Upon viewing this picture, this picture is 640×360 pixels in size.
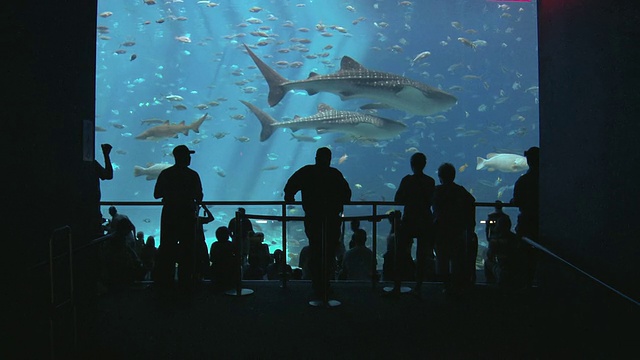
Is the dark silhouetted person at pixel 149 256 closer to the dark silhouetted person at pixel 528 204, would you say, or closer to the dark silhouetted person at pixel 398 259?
the dark silhouetted person at pixel 398 259

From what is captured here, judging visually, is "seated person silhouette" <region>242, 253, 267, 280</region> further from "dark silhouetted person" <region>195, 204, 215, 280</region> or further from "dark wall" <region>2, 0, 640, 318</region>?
"dark wall" <region>2, 0, 640, 318</region>

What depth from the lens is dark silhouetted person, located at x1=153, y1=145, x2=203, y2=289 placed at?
187 inches

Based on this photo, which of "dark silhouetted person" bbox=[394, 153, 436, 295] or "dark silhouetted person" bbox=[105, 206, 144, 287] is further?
"dark silhouetted person" bbox=[105, 206, 144, 287]

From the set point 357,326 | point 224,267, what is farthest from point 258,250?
point 357,326

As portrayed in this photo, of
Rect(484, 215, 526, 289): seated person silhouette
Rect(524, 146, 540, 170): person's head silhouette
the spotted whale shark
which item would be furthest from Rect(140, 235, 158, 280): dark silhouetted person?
the spotted whale shark

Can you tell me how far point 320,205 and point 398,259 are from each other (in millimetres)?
1041

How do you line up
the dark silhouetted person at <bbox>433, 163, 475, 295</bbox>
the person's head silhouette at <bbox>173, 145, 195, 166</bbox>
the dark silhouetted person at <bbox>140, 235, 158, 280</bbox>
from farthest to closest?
the dark silhouetted person at <bbox>140, 235, 158, 280</bbox>, the person's head silhouette at <bbox>173, 145, 195, 166</bbox>, the dark silhouetted person at <bbox>433, 163, 475, 295</bbox>

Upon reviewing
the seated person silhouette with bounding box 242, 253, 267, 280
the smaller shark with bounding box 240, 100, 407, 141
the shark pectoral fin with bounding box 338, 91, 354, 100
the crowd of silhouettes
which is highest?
the shark pectoral fin with bounding box 338, 91, 354, 100

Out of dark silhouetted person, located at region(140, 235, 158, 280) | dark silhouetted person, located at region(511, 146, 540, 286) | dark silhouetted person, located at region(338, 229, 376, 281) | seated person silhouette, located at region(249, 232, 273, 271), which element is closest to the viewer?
dark silhouetted person, located at region(511, 146, 540, 286)

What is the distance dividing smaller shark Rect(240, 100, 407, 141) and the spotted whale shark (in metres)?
0.68

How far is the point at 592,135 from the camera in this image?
8.45 ft

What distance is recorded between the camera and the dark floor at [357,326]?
9.20 ft

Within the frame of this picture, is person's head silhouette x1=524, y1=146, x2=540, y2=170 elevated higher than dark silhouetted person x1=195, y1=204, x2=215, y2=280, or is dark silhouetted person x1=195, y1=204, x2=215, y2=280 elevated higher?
person's head silhouette x1=524, y1=146, x2=540, y2=170

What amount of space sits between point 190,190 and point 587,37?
3.78 m
